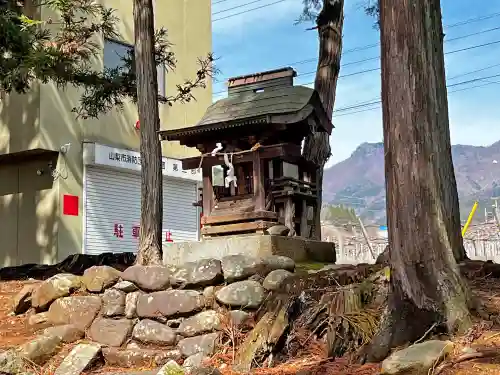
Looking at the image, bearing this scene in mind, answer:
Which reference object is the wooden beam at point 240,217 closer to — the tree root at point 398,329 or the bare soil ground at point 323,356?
the bare soil ground at point 323,356

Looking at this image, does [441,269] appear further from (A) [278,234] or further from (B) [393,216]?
(A) [278,234]

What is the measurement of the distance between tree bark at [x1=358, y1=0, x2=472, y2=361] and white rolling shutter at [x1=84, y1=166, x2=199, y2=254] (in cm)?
1267

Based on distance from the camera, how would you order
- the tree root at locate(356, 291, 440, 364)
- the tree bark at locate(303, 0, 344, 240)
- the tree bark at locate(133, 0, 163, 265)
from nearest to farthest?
1. the tree root at locate(356, 291, 440, 364)
2. the tree bark at locate(133, 0, 163, 265)
3. the tree bark at locate(303, 0, 344, 240)

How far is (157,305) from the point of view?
24.7ft

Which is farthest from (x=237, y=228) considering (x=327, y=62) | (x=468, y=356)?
(x=468, y=356)

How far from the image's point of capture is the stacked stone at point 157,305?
23.2 ft

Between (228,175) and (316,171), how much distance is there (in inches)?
73.7

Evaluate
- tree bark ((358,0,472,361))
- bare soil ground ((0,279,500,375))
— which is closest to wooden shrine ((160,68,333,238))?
bare soil ground ((0,279,500,375))

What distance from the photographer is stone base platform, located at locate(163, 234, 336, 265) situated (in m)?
8.75

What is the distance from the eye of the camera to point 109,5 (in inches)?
694

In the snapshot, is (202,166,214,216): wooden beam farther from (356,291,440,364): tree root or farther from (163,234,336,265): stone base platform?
(356,291,440,364): tree root

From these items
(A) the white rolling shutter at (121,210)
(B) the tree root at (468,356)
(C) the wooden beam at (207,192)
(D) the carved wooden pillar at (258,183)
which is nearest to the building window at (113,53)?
(A) the white rolling shutter at (121,210)

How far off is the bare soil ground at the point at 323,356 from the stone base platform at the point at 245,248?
2138mm

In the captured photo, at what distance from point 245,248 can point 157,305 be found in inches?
69.8
